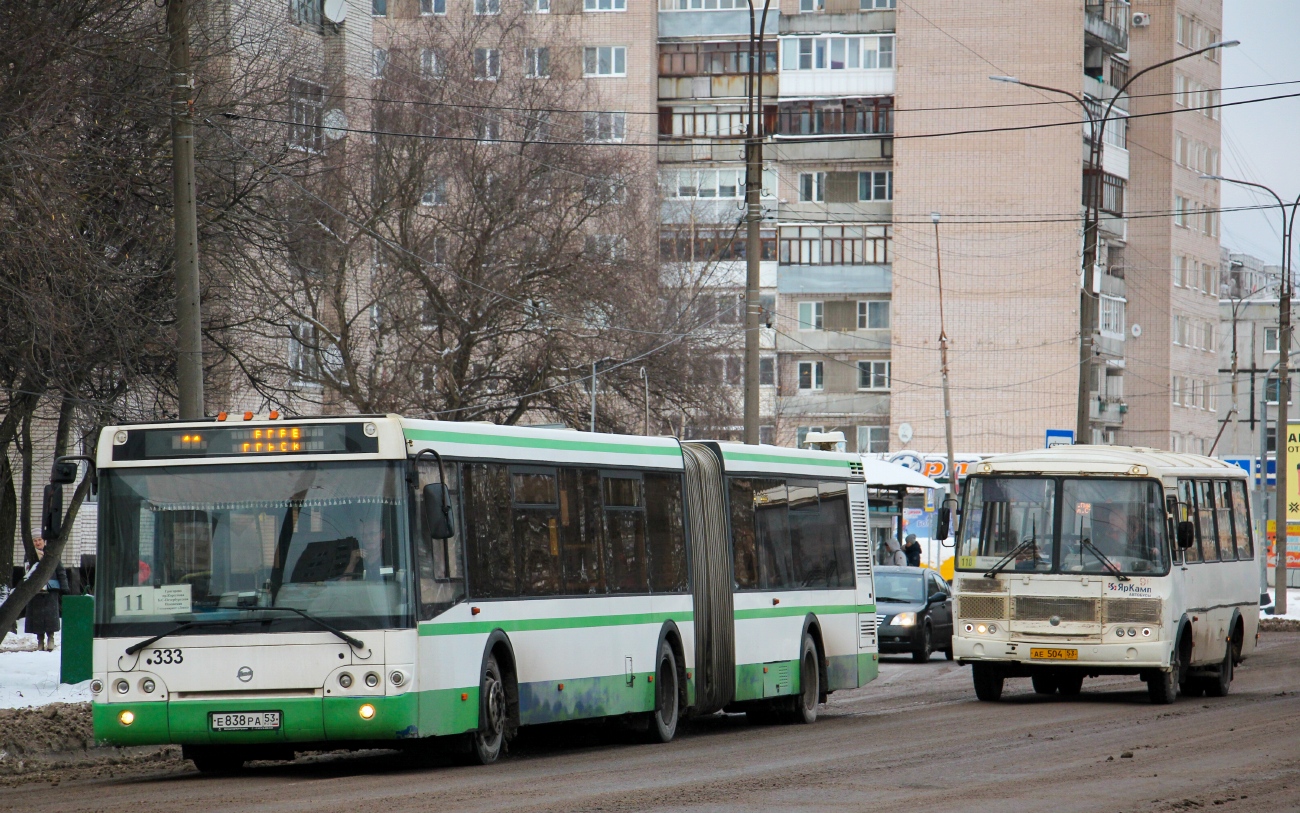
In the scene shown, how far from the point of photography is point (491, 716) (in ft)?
46.4

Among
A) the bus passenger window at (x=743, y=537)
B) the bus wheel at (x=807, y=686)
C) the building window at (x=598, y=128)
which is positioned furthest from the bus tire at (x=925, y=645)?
the building window at (x=598, y=128)

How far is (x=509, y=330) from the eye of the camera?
129 feet

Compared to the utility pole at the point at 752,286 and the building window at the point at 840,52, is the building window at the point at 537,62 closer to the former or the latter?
the utility pole at the point at 752,286

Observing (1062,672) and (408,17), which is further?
(408,17)

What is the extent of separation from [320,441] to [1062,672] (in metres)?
11.7

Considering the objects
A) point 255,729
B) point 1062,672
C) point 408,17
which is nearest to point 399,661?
point 255,729

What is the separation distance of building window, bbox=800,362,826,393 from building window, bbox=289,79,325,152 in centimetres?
4131

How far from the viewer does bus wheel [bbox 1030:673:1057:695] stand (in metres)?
23.2

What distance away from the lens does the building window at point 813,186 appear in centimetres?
6862

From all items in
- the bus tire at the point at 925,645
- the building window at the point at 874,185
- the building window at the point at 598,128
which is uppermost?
the building window at the point at 874,185

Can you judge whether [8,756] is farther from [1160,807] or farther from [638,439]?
[1160,807]

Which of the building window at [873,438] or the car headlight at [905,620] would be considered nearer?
the car headlight at [905,620]

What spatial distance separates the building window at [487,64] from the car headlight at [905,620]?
15891 mm

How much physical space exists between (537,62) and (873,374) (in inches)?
1190
